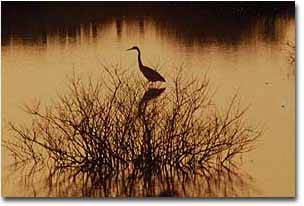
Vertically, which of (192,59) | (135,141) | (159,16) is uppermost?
(159,16)

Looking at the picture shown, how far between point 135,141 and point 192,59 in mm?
356

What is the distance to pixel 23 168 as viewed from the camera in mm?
1976

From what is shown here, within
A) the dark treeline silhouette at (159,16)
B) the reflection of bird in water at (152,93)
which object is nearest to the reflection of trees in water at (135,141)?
the reflection of bird in water at (152,93)

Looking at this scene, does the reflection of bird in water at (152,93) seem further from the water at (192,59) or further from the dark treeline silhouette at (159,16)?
the dark treeline silhouette at (159,16)

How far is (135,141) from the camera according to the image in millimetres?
1991

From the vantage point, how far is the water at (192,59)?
77.3 inches

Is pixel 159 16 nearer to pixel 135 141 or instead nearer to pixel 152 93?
pixel 152 93

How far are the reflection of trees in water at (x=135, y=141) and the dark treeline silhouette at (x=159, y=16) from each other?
0.58 ft

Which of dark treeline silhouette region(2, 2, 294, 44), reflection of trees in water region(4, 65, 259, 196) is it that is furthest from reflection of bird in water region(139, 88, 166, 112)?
dark treeline silhouette region(2, 2, 294, 44)

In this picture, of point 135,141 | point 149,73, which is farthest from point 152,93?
point 135,141

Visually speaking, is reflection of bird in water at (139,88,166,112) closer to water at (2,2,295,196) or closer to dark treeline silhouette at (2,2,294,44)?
water at (2,2,295,196)

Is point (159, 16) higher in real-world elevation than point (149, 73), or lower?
higher

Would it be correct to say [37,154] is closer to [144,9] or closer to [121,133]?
[121,133]

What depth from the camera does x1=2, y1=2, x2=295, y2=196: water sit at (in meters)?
1.96
